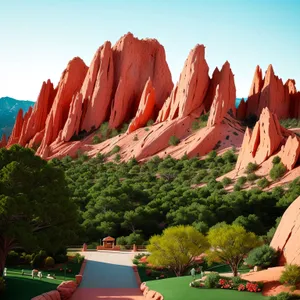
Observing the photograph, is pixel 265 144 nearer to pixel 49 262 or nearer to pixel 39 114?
pixel 49 262

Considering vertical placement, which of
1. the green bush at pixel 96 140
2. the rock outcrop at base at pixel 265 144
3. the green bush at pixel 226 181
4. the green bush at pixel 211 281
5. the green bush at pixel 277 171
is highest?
the green bush at pixel 96 140

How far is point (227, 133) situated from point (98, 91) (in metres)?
26.3

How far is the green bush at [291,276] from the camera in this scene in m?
25.5

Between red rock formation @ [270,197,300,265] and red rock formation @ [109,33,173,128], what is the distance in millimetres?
59118

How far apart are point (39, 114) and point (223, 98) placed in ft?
122

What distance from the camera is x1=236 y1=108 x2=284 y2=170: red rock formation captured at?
59938 millimetres

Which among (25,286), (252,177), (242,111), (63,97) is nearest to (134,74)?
(63,97)

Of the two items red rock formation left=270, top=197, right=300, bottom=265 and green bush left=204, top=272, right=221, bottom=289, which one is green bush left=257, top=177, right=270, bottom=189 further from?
green bush left=204, top=272, right=221, bottom=289

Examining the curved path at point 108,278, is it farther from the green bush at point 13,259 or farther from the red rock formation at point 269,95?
the red rock formation at point 269,95

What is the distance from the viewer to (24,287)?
2997 cm

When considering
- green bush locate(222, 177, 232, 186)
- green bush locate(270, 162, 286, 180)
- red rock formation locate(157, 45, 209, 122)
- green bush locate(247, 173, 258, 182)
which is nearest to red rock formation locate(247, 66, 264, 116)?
red rock formation locate(157, 45, 209, 122)

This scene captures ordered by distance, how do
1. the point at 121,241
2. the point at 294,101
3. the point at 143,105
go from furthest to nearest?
the point at 294,101 < the point at 143,105 < the point at 121,241

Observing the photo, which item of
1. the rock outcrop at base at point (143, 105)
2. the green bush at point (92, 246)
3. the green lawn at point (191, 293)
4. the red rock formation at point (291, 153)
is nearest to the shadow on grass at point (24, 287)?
the green lawn at point (191, 293)

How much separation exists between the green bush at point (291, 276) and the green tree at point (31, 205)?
13573 mm
